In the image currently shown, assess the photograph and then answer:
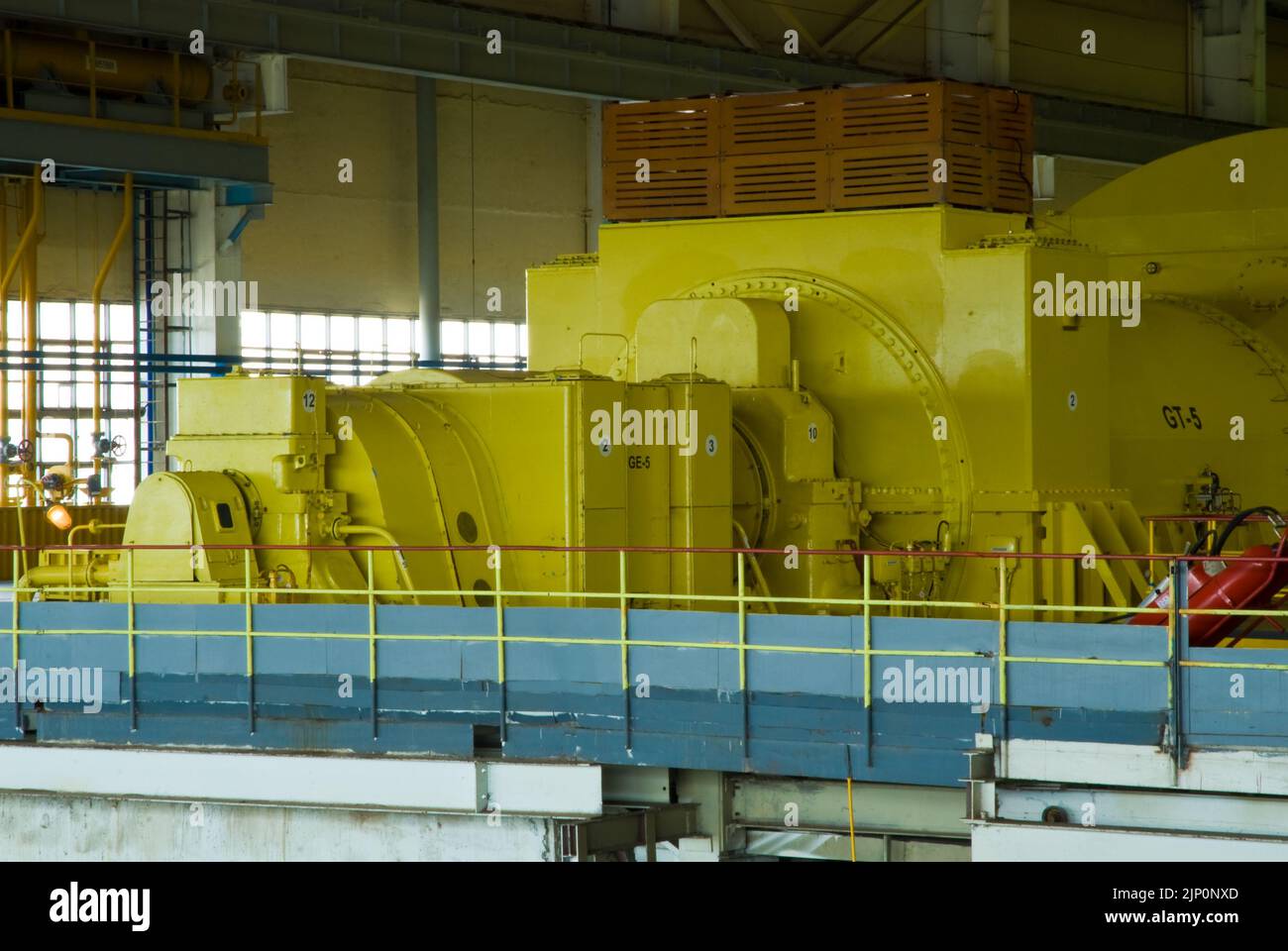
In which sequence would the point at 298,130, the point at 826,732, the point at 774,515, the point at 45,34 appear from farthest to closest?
the point at 298,130
the point at 45,34
the point at 774,515
the point at 826,732

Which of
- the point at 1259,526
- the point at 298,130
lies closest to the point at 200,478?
the point at 1259,526

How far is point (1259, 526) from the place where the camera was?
1742cm

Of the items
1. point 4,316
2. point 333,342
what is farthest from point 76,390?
point 333,342

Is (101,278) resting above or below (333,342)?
above

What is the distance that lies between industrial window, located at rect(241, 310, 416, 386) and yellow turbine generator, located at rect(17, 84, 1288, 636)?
9754mm

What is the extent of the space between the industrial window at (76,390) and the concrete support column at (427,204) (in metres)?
4.40

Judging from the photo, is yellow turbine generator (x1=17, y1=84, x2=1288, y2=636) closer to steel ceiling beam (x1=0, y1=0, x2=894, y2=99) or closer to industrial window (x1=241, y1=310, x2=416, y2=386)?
steel ceiling beam (x1=0, y1=0, x2=894, y2=99)

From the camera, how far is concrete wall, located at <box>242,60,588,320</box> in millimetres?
25953

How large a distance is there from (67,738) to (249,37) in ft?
40.2

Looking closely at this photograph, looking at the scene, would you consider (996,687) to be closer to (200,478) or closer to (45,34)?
(200,478)

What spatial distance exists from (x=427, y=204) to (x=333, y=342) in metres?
2.40

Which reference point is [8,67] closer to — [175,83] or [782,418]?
[175,83]

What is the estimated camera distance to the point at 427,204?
26.8 metres

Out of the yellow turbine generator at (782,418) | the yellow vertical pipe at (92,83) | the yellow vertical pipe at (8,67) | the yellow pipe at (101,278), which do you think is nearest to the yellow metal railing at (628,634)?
the yellow turbine generator at (782,418)
